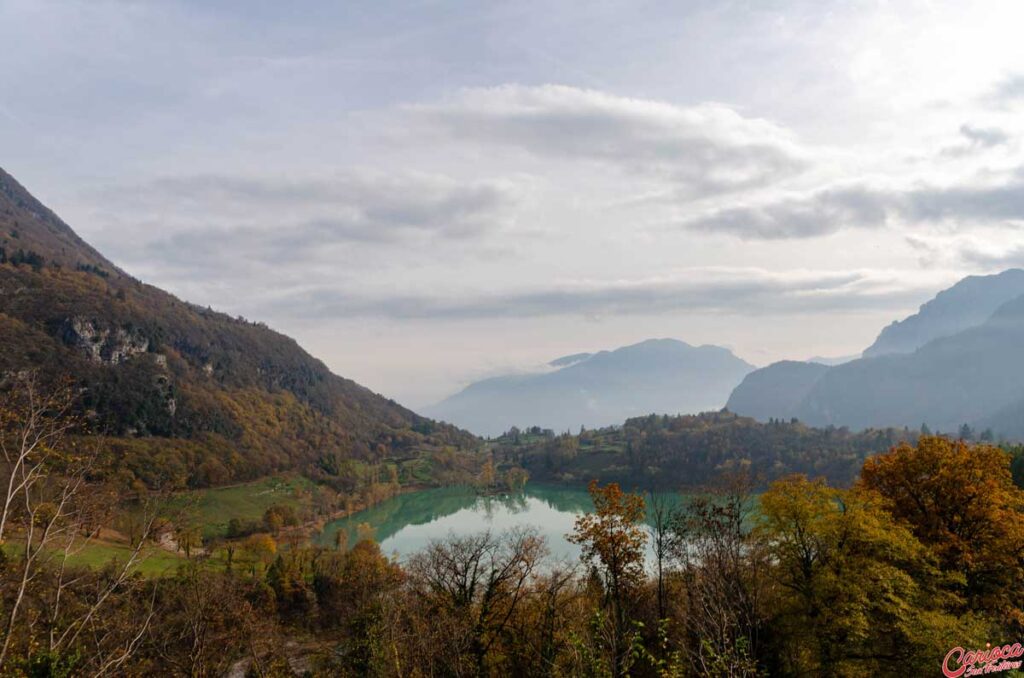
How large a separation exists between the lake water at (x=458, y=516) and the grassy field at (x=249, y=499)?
16885 millimetres

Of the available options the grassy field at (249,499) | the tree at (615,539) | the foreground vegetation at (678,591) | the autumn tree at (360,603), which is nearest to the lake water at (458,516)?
the grassy field at (249,499)

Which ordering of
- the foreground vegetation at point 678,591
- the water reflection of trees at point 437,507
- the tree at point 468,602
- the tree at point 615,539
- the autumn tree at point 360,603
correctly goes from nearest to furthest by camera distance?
the foreground vegetation at point 678,591 → the tree at point 468,602 → the tree at point 615,539 → the autumn tree at point 360,603 → the water reflection of trees at point 437,507

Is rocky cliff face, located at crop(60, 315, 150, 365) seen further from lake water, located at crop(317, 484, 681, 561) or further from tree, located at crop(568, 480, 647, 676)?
tree, located at crop(568, 480, 647, 676)

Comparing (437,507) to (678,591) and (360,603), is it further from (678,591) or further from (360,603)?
(678,591)

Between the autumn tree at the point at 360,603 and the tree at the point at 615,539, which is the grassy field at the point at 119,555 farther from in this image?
the tree at the point at 615,539

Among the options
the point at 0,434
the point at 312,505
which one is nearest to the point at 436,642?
the point at 0,434

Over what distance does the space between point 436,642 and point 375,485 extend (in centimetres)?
16843

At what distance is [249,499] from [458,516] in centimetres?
5531

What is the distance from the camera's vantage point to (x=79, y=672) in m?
16.3

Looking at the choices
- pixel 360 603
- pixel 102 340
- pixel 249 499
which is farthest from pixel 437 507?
pixel 360 603

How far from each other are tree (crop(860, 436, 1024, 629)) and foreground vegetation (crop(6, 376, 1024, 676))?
80mm

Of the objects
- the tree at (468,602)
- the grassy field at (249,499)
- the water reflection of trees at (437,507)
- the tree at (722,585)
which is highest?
the tree at (722,585)

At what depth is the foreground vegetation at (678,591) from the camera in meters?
16.7

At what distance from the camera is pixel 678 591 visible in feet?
108
